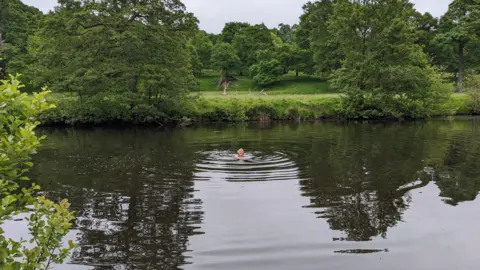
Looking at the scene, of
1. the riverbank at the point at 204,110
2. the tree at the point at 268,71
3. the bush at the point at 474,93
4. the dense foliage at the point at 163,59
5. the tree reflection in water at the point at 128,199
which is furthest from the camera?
the tree at the point at 268,71

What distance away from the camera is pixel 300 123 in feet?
129

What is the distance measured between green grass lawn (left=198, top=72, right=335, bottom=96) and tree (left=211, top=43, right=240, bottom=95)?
180 cm

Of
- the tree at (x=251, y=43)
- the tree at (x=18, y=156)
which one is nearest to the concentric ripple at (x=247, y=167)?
the tree at (x=18, y=156)

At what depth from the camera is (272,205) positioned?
12289 mm

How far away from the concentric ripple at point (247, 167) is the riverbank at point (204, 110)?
60.2ft

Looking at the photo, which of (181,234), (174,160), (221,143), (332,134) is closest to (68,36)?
(221,143)

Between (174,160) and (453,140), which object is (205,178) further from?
(453,140)

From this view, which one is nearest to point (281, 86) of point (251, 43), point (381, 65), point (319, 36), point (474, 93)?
point (319, 36)

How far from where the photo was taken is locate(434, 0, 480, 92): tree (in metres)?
53.1

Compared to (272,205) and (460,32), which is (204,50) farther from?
(272,205)

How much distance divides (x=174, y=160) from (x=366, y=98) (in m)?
28.0

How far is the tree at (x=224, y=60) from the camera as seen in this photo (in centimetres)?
6806

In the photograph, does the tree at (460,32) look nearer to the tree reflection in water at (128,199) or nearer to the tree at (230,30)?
the tree at (230,30)

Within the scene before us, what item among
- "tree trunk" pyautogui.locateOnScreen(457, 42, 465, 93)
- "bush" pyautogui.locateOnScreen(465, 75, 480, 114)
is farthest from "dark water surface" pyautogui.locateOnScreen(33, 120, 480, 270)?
"tree trunk" pyautogui.locateOnScreen(457, 42, 465, 93)
